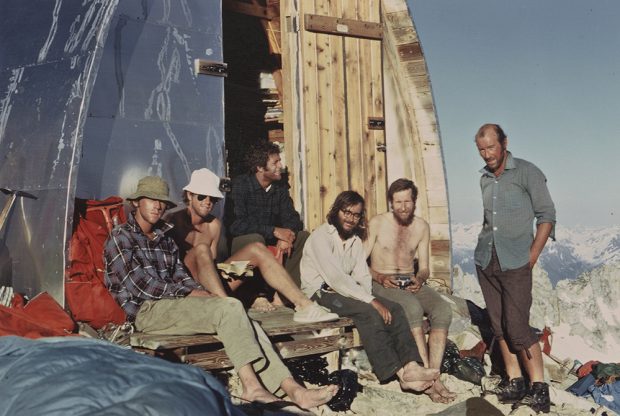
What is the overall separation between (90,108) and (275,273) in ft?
6.44

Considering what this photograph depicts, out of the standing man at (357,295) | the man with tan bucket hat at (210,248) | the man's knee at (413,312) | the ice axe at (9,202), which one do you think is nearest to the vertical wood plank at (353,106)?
the standing man at (357,295)

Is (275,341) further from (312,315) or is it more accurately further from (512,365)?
(512,365)

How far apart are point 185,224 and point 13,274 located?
1375 mm

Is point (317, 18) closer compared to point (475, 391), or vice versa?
point (475, 391)

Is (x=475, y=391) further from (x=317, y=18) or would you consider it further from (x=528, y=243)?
(x=317, y=18)

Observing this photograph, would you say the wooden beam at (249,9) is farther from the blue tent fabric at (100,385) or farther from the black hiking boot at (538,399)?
the blue tent fabric at (100,385)

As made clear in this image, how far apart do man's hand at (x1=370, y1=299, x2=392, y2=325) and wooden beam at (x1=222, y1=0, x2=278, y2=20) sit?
438cm

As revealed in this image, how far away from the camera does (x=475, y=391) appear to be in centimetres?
696

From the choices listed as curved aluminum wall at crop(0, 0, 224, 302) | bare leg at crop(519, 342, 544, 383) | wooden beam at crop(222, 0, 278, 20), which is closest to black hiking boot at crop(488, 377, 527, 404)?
bare leg at crop(519, 342, 544, 383)

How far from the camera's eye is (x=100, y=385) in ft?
8.45

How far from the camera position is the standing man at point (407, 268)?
6883mm

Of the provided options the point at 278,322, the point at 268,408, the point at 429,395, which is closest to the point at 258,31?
the point at 278,322

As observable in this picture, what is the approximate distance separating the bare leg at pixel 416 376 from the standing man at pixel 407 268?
29 centimetres

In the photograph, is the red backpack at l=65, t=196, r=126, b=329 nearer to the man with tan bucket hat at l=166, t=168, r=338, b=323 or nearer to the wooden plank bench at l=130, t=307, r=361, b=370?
the wooden plank bench at l=130, t=307, r=361, b=370
